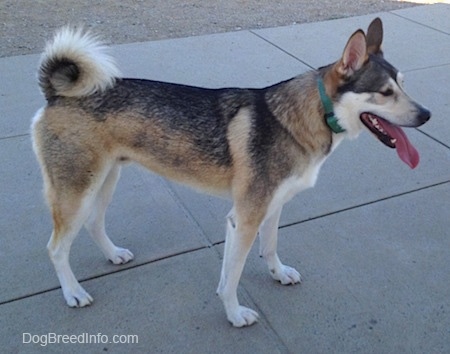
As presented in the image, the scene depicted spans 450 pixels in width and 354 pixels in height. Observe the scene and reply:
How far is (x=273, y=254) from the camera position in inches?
130

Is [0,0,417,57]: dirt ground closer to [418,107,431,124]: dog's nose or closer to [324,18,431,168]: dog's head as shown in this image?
[324,18,431,168]: dog's head

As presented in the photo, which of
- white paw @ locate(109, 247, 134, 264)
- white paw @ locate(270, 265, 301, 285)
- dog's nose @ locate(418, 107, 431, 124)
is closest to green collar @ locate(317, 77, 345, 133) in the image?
dog's nose @ locate(418, 107, 431, 124)

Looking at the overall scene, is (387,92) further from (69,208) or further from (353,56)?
(69,208)

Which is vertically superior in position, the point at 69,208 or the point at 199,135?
the point at 199,135

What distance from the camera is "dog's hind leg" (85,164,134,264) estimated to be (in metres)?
3.31

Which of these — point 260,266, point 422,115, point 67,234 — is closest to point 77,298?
point 67,234

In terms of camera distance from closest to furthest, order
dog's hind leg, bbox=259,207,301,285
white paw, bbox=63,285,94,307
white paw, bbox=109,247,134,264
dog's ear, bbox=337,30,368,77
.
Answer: dog's ear, bbox=337,30,368,77 < white paw, bbox=63,285,94,307 < dog's hind leg, bbox=259,207,301,285 < white paw, bbox=109,247,134,264

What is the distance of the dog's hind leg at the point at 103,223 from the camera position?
331 centimetres

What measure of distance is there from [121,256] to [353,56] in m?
1.88

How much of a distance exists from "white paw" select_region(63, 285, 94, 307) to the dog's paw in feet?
2.74

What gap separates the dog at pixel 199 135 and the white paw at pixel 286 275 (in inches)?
14.4

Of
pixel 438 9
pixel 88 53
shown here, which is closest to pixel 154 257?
pixel 88 53

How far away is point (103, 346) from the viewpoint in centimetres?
289

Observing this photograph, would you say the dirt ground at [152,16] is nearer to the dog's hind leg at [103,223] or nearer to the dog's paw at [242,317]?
the dog's hind leg at [103,223]
